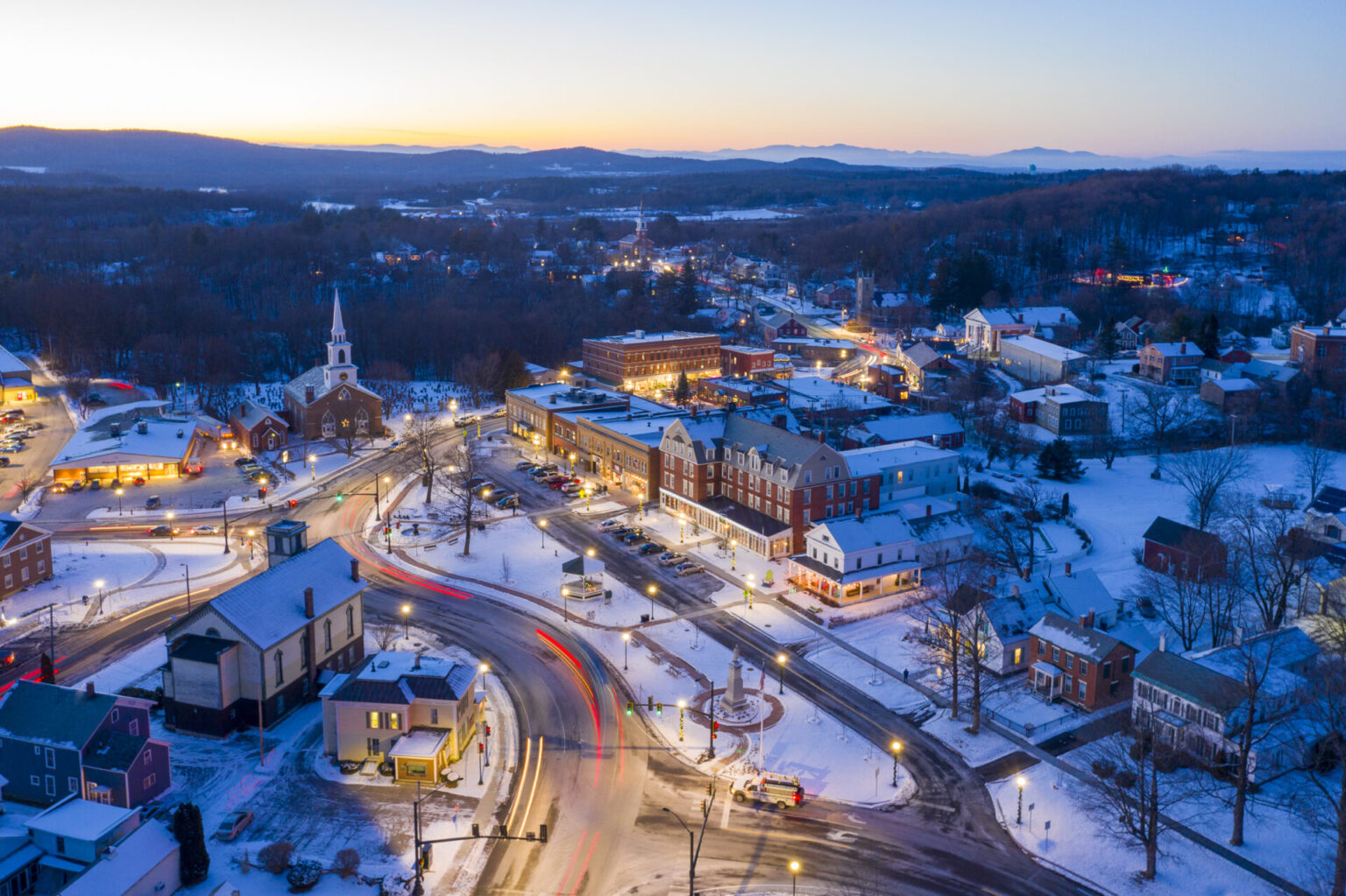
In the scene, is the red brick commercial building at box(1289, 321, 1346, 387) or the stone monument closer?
the stone monument

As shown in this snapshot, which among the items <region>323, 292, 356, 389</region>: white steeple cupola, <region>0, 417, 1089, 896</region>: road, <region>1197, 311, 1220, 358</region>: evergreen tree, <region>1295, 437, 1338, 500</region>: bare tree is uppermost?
<region>1197, 311, 1220, 358</region>: evergreen tree

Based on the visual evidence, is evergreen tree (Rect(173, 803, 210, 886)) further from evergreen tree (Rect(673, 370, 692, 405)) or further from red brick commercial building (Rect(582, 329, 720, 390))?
red brick commercial building (Rect(582, 329, 720, 390))

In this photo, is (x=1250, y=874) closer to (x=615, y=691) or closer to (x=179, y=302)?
(x=615, y=691)

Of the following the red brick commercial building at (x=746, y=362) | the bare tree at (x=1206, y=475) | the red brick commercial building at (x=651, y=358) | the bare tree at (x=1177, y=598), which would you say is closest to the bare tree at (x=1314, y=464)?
the bare tree at (x=1206, y=475)

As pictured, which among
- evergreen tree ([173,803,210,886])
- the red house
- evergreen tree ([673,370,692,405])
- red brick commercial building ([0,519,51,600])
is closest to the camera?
evergreen tree ([173,803,210,886])

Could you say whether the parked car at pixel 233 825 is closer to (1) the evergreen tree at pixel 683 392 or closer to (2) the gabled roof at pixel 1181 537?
(2) the gabled roof at pixel 1181 537

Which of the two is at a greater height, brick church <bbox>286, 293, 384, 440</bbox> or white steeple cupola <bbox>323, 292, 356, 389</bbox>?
white steeple cupola <bbox>323, 292, 356, 389</bbox>

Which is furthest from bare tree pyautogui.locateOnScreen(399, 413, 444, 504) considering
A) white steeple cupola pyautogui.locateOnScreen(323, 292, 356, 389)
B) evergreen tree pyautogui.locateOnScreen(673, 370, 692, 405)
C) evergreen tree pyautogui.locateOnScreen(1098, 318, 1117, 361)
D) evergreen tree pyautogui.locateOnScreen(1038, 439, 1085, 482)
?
evergreen tree pyautogui.locateOnScreen(1098, 318, 1117, 361)
